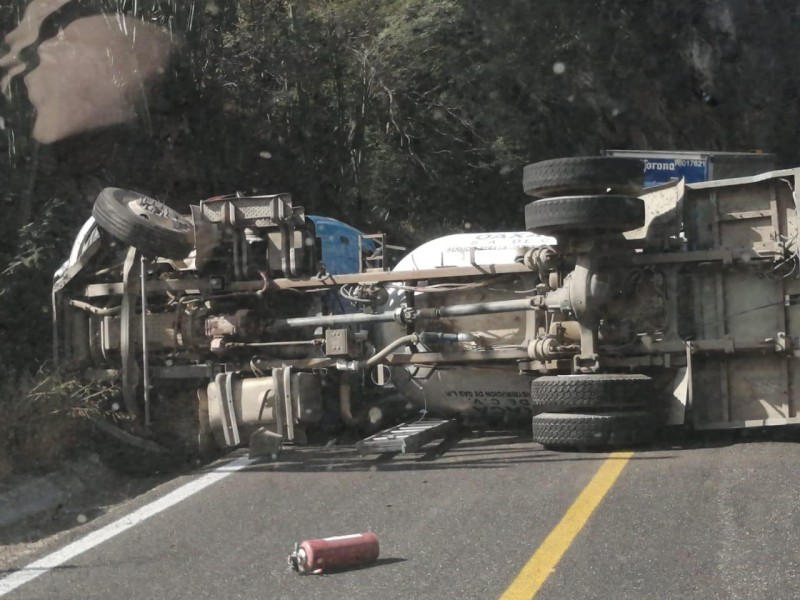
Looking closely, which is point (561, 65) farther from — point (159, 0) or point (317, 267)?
point (317, 267)

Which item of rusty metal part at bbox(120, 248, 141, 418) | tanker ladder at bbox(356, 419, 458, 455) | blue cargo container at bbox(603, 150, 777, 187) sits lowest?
tanker ladder at bbox(356, 419, 458, 455)

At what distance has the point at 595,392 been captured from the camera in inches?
345

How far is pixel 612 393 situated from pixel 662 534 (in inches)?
108

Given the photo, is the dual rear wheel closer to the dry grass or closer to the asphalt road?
the asphalt road

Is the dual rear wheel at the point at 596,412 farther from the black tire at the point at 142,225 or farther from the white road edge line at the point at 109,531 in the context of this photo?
the black tire at the point at 142,225

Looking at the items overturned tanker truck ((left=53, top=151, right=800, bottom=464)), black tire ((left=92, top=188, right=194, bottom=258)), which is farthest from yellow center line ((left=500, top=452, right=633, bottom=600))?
black tire ((left=92, top=188, right=194, bottom=258))

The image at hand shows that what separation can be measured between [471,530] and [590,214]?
3.13 metres

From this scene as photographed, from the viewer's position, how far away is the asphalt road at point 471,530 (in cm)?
546

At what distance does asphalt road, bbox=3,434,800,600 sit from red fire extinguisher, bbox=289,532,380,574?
0.07m

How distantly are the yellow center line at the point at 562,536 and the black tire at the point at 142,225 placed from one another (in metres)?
4.33

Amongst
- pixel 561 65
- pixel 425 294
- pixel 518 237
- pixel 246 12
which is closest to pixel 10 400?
pixel 425 294

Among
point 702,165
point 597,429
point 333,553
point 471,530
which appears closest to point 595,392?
point 597,429

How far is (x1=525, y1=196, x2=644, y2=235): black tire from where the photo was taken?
8.68m

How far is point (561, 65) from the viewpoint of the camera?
76.2 ft
